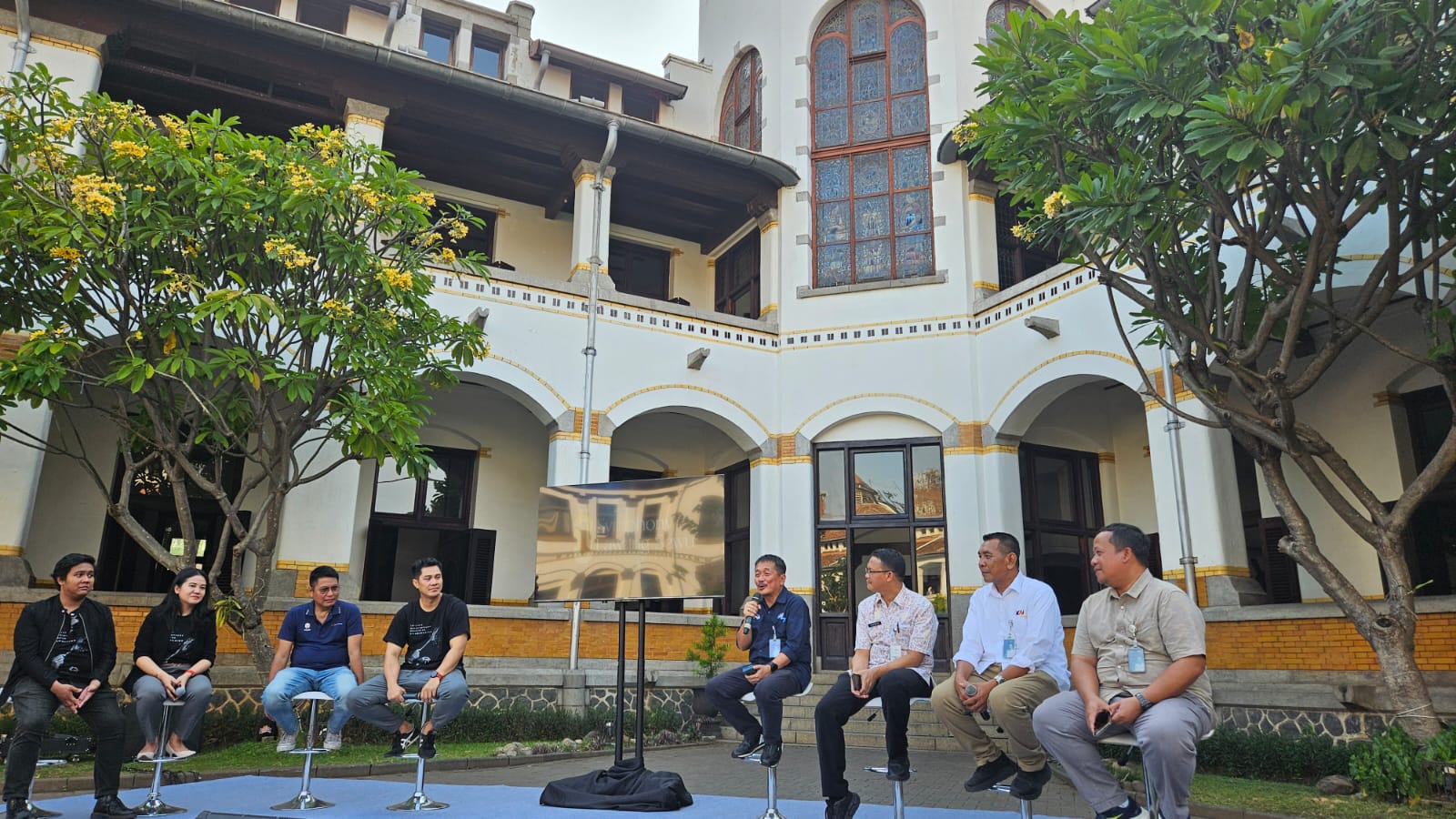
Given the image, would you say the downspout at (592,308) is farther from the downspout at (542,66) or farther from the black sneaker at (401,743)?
the black sneaker at (401,743)

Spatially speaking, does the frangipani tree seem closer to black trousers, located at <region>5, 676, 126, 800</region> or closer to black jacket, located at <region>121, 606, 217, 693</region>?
black jacket, located at <region>121, 606, 217, 693</region>

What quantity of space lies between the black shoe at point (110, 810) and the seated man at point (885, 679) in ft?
13.3

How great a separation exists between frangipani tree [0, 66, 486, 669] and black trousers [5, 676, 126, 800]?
10.8ft

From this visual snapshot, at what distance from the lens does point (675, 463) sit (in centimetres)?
1755

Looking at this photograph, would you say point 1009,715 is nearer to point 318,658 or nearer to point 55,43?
point 318,658

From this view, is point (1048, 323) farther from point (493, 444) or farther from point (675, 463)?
point (493, 444)

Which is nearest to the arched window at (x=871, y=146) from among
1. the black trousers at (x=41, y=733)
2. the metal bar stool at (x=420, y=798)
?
the metal bar stool at (x=420, y=798)

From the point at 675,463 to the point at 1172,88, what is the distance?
38.9 feet

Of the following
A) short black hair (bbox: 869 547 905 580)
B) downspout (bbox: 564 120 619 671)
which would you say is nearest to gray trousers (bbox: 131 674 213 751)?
short black hair (bbox: 869 547 905 580)

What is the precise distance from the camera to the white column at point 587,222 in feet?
48.3

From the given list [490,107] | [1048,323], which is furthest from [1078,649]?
[490,107]

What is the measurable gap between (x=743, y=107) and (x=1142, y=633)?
48.9ft

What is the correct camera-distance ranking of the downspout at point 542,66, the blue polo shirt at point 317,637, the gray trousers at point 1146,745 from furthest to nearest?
the downspout at point 542,66
the blue polo shirt at point 317,637
the gray trousers at point 1146,745

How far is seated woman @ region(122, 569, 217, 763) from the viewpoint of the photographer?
19.9 ft
